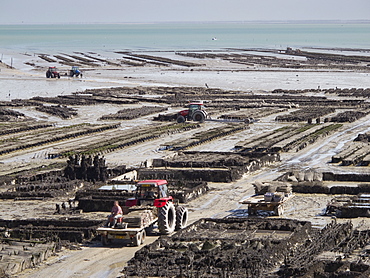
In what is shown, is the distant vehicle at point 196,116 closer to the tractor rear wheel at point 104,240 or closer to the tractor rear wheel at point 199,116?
the tractor rear wheel at point 199,116

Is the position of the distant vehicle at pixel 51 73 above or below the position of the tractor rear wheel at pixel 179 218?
below

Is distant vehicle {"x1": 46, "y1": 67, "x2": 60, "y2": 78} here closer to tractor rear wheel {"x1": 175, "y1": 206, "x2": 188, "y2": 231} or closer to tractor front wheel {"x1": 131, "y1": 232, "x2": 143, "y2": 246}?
tractor rear wheel {"x1": 175, "y1": 206, "x2": 188, "y2": 231}

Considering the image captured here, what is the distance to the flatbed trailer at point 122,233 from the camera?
23.7m

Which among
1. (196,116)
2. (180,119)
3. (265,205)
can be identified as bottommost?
(180,119)

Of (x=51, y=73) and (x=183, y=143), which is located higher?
(x=51, y=73)

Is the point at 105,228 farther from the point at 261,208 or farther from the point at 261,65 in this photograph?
the point at 261,65

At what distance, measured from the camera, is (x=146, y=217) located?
24.6 meters

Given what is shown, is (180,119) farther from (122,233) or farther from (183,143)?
(122,233)

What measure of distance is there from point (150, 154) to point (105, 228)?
2037 cm

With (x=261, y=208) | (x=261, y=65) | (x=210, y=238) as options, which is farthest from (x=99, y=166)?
(x=261, y=65)

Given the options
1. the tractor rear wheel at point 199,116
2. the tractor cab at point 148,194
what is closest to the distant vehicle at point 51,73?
the tractor rear wheel at point 199,116

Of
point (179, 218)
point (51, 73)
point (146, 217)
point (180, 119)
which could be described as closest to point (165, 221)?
point (146, 217)

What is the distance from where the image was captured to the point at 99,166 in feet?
119

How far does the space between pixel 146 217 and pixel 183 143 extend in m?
23.4
